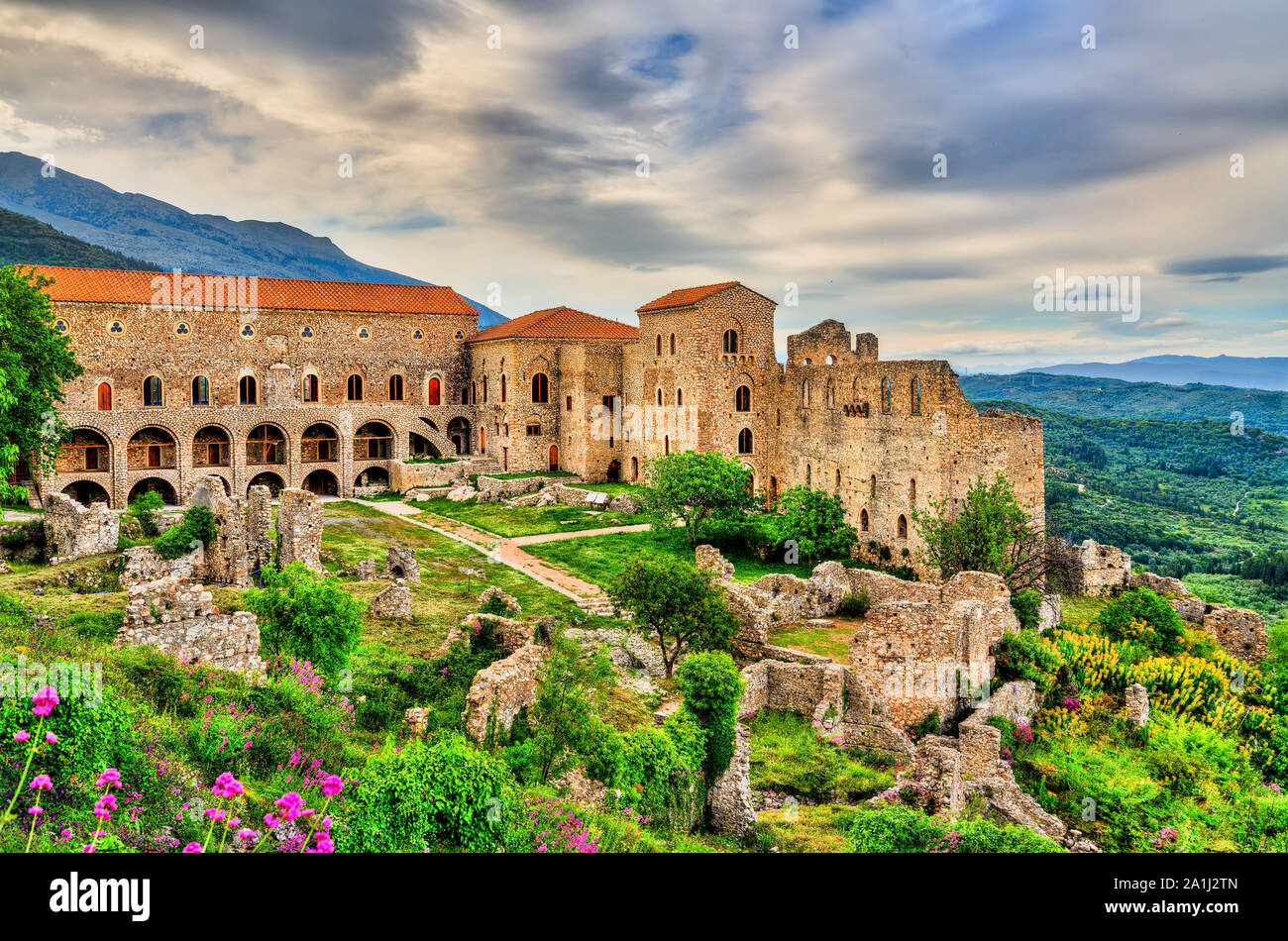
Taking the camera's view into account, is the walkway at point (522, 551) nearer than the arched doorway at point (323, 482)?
Yes

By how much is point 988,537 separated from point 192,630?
25892mm

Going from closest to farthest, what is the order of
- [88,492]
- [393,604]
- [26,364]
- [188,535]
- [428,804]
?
[428,804], [393,604], [188,535], [26,364], [88,492]

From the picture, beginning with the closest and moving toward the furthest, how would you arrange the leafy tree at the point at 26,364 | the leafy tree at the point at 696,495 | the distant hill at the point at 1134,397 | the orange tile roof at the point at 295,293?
the leafy tree at the point at 26,364, the leafy tree at the point at 696,495, the orange tile roof at the point at 295,293, the distant hill at the point at 1134,397

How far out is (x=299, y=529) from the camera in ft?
80.1

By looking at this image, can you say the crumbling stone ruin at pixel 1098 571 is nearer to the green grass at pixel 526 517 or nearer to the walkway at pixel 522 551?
the walkway at pixel 522 551

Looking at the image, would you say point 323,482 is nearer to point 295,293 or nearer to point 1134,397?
point 295,293

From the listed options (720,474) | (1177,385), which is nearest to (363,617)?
(720,474)

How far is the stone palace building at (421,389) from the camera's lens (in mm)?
45156

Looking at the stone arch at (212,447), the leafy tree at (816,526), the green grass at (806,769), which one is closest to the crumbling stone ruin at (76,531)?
the green grass at (806,769)

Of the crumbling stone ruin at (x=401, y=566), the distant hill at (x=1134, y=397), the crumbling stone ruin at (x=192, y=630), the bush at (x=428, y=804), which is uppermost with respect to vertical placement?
the distant hill at (x=1134, y=397)

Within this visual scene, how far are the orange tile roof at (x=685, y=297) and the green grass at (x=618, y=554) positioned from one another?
48.8 feet

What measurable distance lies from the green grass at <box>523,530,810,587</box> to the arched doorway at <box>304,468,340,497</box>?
2425 cm

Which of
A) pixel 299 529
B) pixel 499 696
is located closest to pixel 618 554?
pixel 299 529
